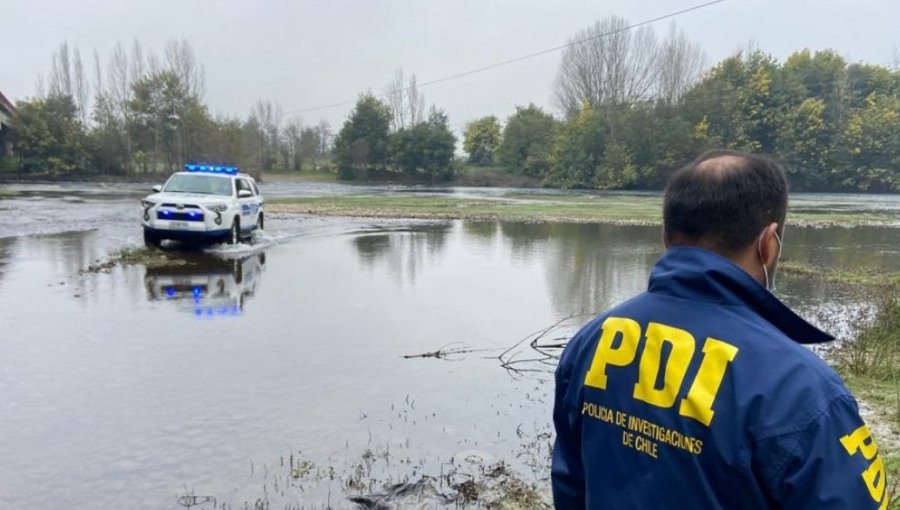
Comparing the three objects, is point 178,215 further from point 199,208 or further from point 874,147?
point 874,147

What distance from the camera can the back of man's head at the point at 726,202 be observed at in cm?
181

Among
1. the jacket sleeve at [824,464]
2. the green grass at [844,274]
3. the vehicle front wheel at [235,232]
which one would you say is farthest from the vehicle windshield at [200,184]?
the jacket sleeve at [824,464]

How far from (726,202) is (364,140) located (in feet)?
227

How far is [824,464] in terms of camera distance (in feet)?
4.84

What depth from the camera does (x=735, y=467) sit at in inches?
61.1

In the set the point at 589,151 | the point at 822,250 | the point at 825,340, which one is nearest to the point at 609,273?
the point at 822,250

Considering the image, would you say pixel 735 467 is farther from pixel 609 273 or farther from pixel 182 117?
pixel 182 117

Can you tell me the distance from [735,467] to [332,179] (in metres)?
71.7

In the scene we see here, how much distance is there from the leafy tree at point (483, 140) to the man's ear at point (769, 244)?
261 feet

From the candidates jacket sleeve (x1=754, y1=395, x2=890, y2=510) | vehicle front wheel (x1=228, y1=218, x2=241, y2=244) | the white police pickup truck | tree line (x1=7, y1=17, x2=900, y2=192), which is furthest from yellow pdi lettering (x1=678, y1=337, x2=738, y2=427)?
tree line (x1=7, y1=17, x2=900, y2=192)

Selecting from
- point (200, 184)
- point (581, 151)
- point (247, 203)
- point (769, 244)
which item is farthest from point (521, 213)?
point (581, 151)

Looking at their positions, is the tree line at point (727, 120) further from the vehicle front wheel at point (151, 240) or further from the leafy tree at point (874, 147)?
the vehicle front wheel at point (151, 240)

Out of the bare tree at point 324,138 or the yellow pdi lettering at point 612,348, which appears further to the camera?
the bare tree at point 324,138

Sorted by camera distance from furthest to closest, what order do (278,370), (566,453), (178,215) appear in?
(178,215)
(278,370)
(566,453)
